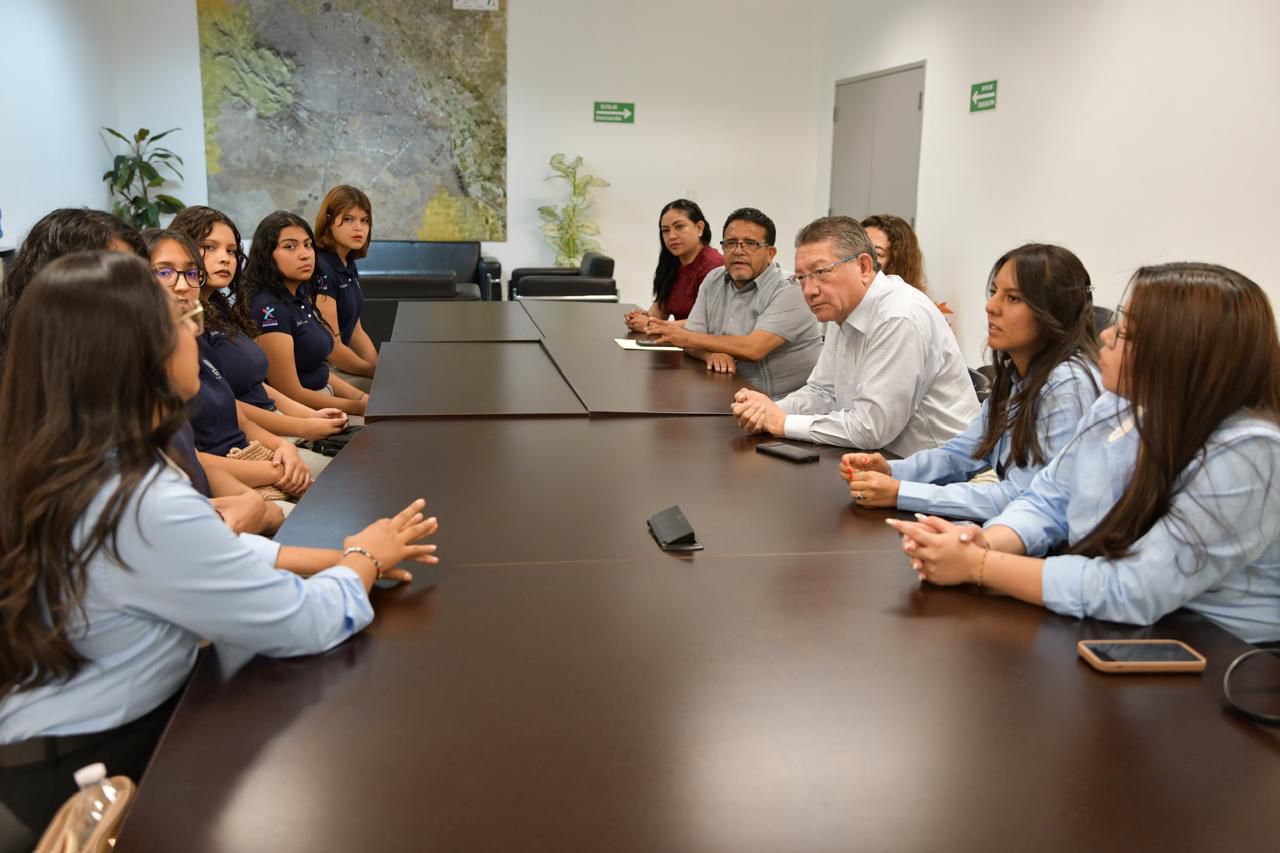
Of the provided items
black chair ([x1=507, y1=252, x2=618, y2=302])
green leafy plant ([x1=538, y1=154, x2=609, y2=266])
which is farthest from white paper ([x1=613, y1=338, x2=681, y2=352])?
green leafy plant ([x1=538, y1=154, x2=609, y2=266])

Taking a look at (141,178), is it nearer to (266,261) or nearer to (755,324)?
(266,261)

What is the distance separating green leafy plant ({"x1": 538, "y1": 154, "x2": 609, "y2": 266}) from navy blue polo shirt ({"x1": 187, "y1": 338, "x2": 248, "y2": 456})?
6.85m


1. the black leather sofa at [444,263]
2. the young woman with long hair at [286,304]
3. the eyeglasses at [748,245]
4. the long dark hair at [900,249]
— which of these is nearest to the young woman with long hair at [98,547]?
the young woman with long hair at [286,304]

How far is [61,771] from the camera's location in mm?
1379

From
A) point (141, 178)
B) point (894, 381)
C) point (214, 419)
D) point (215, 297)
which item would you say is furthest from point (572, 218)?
point (894, 381)

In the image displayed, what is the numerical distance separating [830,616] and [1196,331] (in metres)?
0.72

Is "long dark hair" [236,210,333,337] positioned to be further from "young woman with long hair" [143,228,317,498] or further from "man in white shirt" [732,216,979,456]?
"man in white shirt" [732,216,979,456]

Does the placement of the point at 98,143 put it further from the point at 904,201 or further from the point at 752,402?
the point at 752,402

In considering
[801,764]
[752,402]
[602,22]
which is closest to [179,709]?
[801,764]

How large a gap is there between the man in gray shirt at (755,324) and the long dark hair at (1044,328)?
1.67 meters

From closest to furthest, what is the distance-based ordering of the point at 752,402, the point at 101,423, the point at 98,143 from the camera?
the point at 101,423, the point at 752,402, the point at 98,143

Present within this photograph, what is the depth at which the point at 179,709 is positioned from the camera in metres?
1.32

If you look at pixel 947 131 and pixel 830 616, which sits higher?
pixel 947 131

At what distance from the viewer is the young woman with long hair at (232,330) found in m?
3.25
